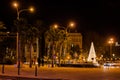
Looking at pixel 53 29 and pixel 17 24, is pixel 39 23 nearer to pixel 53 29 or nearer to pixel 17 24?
pixel 53 29

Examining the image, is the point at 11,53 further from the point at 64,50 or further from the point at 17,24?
the point at 17,24

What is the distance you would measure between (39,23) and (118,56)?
123753mm

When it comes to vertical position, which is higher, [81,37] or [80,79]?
[81,37]

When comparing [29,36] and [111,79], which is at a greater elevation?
[29,36]

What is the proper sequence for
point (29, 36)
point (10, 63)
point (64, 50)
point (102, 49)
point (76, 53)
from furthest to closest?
point (102, 49) → point (76, 53) → point (64, 50) → point (10, 63) → point (29, 36)

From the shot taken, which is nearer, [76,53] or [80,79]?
[80,79]

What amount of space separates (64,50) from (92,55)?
1247 cm

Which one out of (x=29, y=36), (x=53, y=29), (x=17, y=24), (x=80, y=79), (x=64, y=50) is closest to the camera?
(x=80, y=79)

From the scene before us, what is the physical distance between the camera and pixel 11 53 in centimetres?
10306

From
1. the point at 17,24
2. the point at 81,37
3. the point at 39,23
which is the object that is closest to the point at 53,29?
the point at 39,23

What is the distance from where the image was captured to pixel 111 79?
99.3ft

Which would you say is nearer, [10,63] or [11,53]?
[10,63]

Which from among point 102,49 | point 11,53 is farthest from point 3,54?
point 102,49

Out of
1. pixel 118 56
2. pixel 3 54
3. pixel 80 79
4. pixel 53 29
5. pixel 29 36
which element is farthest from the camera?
pixel 118 56
